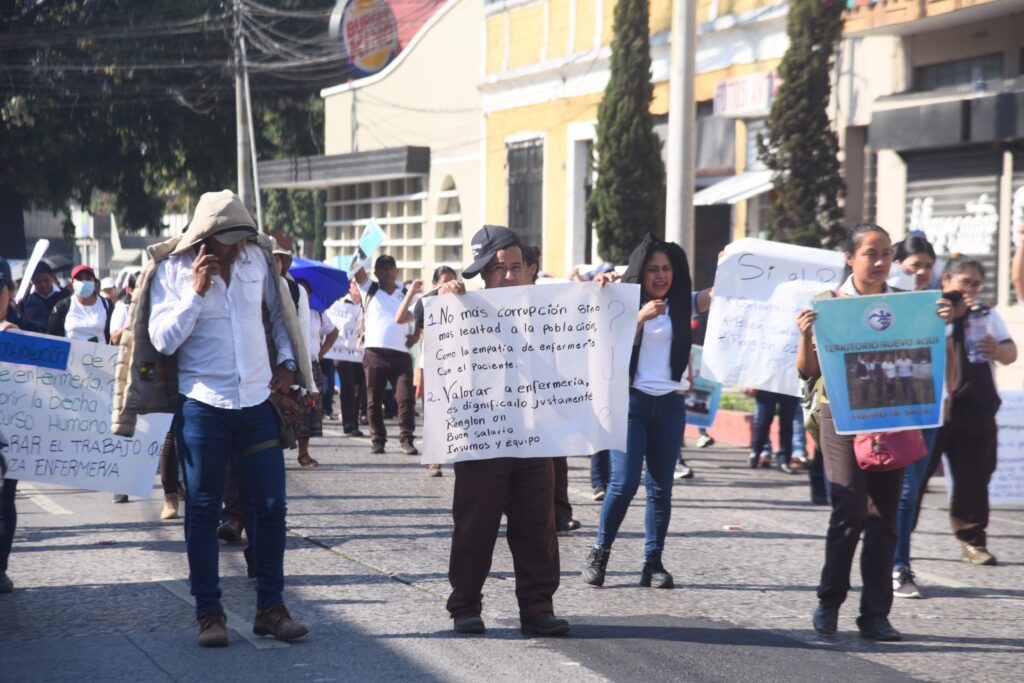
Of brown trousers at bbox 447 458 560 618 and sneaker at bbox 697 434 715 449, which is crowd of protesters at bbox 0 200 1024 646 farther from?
sneaker at bbox 697 434 715 449

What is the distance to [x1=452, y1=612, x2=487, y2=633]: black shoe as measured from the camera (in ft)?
20.1

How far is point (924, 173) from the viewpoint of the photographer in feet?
60.8

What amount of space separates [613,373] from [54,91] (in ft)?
114

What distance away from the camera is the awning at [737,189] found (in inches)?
792

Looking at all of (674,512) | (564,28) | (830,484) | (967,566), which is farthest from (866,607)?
(564,28)

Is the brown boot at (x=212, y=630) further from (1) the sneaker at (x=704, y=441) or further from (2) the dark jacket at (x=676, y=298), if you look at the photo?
(1) the sneaker at (x=704, y=441)

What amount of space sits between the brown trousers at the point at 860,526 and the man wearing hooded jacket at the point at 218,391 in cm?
230

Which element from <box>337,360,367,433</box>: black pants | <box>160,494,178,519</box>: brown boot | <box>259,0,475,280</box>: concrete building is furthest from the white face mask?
<box>259,0,475,280</box>: concrete building

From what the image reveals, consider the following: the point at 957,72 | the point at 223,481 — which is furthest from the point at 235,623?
the point at 957,72

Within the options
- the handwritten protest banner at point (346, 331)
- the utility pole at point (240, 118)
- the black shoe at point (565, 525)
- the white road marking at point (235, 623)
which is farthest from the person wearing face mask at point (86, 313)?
the utility pole at point (240, 118)

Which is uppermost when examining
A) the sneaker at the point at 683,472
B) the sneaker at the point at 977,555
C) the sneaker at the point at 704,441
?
the sneaker at the point at 977,555

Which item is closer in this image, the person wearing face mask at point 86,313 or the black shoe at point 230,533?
the black shoe at point 230,533

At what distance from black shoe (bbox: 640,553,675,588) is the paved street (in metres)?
0.06

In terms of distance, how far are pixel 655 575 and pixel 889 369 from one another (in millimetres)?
1759
